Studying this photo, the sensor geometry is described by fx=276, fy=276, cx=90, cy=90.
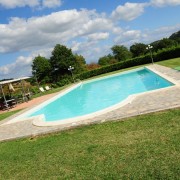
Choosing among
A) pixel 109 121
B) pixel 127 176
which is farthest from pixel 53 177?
pixel 109 121

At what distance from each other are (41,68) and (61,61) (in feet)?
17.2

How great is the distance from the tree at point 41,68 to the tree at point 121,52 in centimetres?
2187

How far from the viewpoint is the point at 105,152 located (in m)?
5.84

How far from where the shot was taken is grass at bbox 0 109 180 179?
4.75 m

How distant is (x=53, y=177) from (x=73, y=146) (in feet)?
5.19

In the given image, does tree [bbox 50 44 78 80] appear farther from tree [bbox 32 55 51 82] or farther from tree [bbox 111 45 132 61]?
tree [bbox 111 45 132 61]

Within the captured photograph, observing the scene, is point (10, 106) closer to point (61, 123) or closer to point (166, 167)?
point (61, 123)

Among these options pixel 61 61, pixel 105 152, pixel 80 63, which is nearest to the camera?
pixel 105 152

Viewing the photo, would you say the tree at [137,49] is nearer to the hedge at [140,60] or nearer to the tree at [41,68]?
the tree at [41,68]

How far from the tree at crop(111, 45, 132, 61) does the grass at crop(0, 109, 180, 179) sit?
210ft

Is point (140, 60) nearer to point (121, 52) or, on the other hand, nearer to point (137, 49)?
point (137, 49)

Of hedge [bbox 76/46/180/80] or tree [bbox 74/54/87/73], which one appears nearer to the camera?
hedge [bbox 76/46/180/80]

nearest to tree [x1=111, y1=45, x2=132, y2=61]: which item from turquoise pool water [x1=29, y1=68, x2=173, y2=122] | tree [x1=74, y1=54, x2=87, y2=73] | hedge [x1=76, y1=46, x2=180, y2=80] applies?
tree [x1=74, y1=54, x2=87, y2=73]

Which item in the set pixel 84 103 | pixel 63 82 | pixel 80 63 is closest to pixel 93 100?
pixel 84 103
